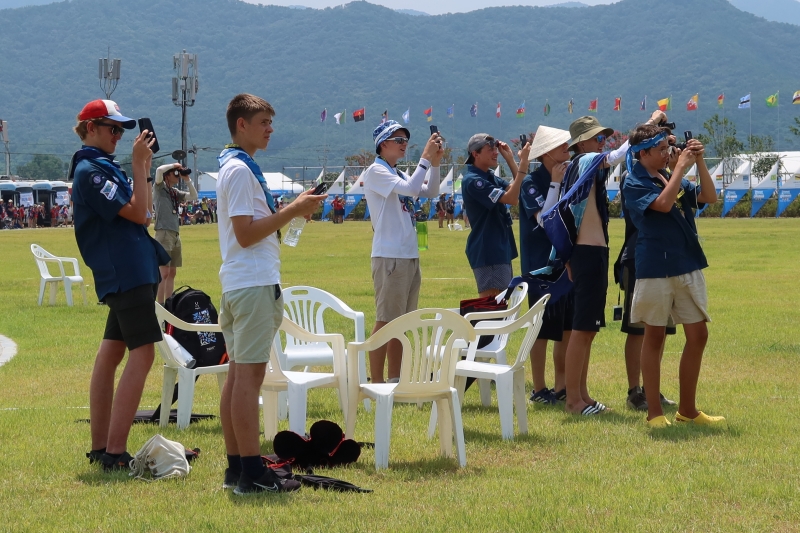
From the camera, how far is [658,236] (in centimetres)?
663

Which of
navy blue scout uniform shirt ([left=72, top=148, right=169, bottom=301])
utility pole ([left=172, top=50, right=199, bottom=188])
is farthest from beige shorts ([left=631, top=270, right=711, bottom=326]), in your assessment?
utility pole ([left=172, top=50, right=199, bottom=188])

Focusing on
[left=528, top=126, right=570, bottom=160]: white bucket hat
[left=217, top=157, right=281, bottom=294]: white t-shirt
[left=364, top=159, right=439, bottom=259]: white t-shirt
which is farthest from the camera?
[left=528, top=126, right=570, bottom=160]: white bucket hat

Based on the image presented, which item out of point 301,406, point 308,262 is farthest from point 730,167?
point 301,406

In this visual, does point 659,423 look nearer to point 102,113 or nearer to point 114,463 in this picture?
point 114,463

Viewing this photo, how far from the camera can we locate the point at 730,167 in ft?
240

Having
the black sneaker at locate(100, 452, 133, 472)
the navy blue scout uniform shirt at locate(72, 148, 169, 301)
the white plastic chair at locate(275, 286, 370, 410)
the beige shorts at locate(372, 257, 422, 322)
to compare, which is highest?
the navy blue scout uniform shirt at locate(72, 148, 169, 301)

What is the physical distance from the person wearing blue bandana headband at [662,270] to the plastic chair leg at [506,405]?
3.02ft

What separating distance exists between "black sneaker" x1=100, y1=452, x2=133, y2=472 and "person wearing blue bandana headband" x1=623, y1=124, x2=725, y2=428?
3.19m

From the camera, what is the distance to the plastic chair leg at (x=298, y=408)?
6.22m

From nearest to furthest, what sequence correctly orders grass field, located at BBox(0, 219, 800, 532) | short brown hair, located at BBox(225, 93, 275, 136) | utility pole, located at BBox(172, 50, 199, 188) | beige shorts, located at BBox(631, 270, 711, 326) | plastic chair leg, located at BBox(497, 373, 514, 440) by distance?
grass field, located at BBox(0, 219, 800, 532) → short brown hair, located at BBox(225, 93, 275, 136) → plastic chair leg, located at BBox(497, 373, 514, 440) → beige shorts, located at BBox(631, 270, 711, 326) → utility pole, located at BBox(172, 50, 199, 188)

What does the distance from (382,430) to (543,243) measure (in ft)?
8.99

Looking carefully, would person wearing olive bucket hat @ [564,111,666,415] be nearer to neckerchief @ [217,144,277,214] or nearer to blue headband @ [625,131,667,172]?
blue headband @ [625,131,667,172]

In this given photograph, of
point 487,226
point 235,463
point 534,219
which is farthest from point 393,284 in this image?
point 235,463

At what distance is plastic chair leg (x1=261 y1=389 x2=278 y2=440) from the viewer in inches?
256
